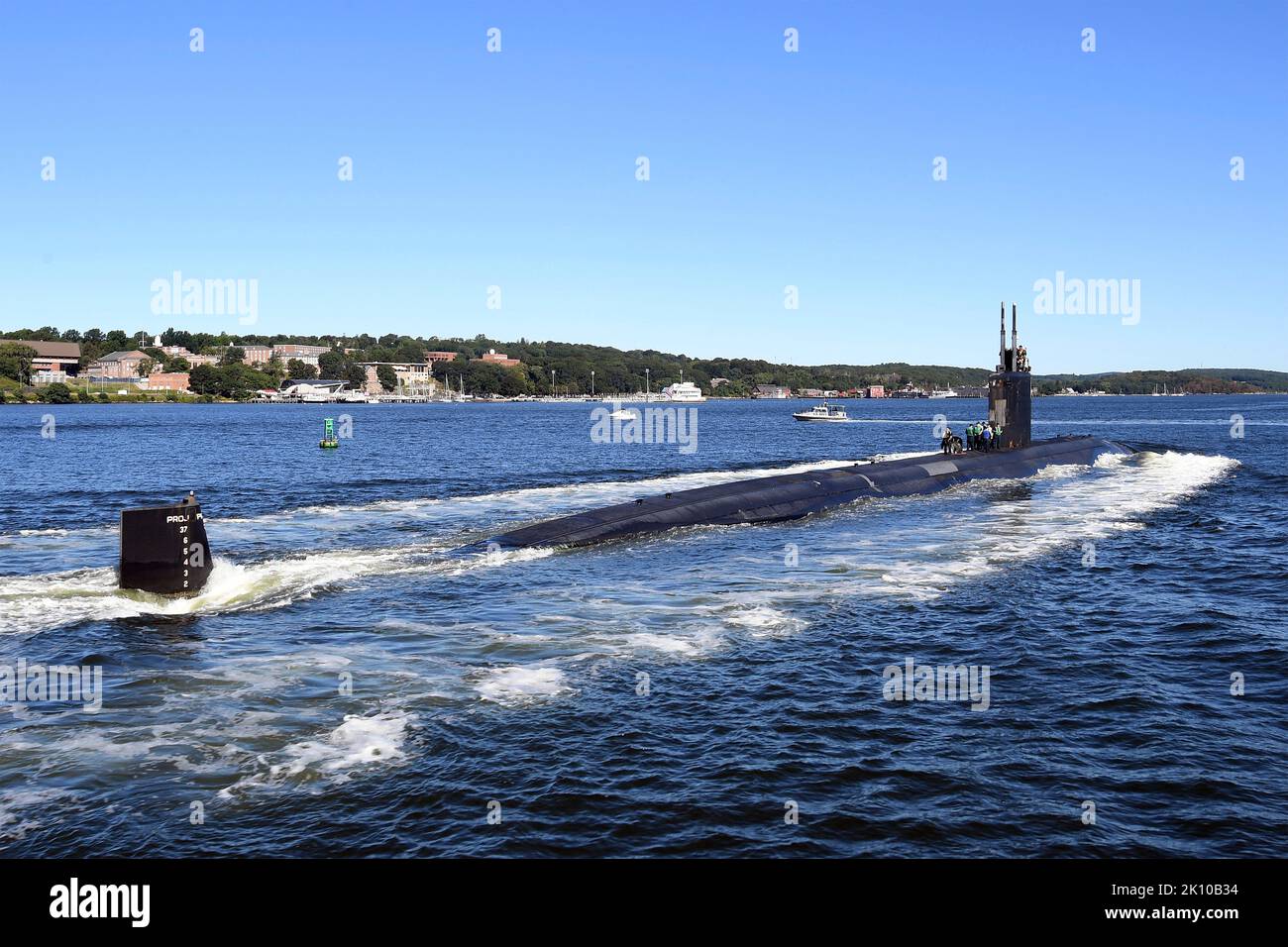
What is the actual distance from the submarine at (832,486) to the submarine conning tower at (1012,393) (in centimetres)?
5

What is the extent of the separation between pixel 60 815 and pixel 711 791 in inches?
261

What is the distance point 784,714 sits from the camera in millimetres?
13125

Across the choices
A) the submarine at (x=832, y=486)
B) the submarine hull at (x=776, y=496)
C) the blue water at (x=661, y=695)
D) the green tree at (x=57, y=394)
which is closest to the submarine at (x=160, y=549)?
the blue water at (x=661, y=695)

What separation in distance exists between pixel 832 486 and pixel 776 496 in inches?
154

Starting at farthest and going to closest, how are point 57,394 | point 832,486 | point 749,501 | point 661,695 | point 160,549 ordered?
point 57,394, point 832,486, point 749,501, point 160,549, point 661,695

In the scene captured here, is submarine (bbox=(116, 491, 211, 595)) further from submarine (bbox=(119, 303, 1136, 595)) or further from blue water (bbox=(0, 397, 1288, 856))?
blue water (bbox=(0, 397, 1288, 856))

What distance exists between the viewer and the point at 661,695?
547 inches

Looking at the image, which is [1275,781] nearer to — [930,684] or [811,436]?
[930,684]

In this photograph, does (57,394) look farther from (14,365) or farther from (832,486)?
(832,486)

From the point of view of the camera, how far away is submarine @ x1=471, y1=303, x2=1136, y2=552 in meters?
27.8

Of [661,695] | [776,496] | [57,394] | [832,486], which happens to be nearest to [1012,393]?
[832,486]

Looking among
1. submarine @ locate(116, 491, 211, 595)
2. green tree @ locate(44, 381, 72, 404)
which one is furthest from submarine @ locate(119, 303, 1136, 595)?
green tree @ locate(44, 381, 72, 404)

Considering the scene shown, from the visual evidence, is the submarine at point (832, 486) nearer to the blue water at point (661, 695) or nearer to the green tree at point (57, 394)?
the blue water at point (661, 695)
